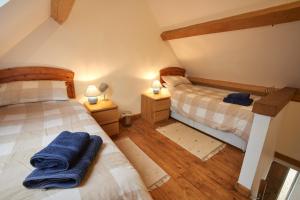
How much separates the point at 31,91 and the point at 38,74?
0.96 feet

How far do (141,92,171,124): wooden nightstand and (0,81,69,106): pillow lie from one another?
140 centimetres

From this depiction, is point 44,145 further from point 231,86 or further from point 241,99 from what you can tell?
point 231,86

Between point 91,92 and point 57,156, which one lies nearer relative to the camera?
point 57,156

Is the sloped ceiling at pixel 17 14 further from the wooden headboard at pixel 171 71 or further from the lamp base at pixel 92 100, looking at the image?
the wooden headboard at pixel 171 71

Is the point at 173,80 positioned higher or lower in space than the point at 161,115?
higher

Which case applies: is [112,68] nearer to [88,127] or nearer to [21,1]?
[88,127]

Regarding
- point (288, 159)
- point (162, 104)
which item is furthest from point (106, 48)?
point (288, 159)

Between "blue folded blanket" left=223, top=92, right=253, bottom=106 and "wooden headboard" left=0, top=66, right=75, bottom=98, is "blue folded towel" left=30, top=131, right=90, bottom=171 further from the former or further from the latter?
"blue folded blanket" left=223, top=92, right=253, bottom=106

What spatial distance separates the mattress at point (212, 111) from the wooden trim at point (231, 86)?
18 cm

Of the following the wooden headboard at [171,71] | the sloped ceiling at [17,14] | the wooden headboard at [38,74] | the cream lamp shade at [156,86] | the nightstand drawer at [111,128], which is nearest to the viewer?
the sloped ceiling at [17,14]

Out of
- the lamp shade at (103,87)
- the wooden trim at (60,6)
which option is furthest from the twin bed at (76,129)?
the wooden trim at (60,6)

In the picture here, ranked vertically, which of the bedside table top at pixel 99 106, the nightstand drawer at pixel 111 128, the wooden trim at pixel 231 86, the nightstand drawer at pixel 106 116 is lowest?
the nightstand drawer at pixel 111 128

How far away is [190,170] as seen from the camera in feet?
6.03

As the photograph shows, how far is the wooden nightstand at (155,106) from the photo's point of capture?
288 centimetres
